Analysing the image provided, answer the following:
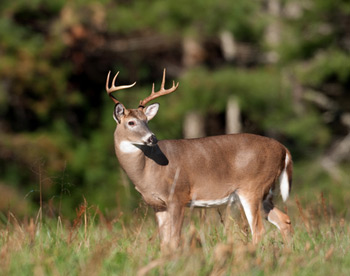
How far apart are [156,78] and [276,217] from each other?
1488 cm

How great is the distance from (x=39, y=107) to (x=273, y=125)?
5976 millimetres

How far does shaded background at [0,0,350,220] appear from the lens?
643 inches

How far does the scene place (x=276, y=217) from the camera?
239 inches

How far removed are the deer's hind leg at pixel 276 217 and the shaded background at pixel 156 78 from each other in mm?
8750

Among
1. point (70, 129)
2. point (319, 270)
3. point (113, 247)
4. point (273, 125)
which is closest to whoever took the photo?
point (319, 270)

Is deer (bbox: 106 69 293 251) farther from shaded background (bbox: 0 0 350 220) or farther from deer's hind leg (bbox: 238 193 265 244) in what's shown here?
shaded background (bbox: 0 0 350 220)

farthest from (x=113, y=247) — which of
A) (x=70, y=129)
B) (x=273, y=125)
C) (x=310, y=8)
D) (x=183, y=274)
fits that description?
(x=70, y=129)

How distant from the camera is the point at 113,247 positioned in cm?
448

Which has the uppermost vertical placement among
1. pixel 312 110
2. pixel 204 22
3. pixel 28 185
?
pixel 204 22

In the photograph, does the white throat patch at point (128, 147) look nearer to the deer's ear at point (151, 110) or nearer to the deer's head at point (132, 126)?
the deer's head at point (132, 126)

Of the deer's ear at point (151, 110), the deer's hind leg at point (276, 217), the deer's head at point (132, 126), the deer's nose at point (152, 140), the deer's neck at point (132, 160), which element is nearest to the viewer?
the deer's nose at point (152, 140)

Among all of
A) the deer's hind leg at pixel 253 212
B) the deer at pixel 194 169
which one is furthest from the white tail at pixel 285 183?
the deer's hind leg at pixel 253 212

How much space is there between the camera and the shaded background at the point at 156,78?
1633cm

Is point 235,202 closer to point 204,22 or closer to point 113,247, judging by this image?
point 113,247
